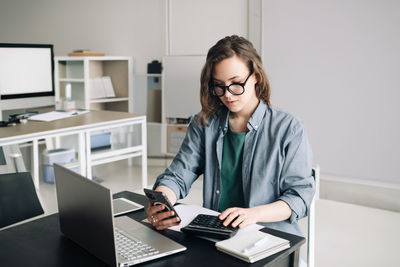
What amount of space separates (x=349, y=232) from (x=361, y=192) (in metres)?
0.74

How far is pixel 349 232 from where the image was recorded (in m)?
3.10

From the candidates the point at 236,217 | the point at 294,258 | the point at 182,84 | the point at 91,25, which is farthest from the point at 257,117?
the point at 91,25

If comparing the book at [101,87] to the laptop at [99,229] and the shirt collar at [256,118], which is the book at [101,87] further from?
the laptop at [99,229]

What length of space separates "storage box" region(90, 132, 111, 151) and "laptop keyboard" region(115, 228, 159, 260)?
3310 millimetres

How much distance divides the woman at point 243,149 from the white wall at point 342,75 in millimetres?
2341

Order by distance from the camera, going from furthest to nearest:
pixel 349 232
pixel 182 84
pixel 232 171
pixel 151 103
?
pixel 151 103, pixel 182 84, pixel 349 232, pixel 232 171

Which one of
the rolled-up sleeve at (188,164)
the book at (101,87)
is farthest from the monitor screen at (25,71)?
the rolled-up sleeve at (188,164)

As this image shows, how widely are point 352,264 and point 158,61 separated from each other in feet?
10.3

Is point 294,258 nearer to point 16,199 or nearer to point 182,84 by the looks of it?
point 16,199

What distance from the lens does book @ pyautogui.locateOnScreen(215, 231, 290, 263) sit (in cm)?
106

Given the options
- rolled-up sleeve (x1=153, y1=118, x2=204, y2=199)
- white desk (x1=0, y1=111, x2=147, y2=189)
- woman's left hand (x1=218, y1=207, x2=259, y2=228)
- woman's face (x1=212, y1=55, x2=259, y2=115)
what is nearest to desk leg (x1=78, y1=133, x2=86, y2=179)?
white desk (x1=0, y1=111, x2=147, y2=189)

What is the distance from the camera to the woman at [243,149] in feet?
4.88

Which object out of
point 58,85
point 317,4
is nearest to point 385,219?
point 317,4

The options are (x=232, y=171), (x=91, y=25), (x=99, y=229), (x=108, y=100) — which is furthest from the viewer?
(x=91, y=25)
